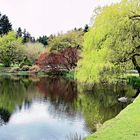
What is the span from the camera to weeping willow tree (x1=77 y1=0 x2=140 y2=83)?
78.5ft

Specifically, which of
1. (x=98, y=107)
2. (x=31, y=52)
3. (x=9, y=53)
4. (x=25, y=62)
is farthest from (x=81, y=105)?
(x=31, y=52)

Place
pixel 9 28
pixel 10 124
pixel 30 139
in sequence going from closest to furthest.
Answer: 1. pixel 30 139
2. pixel 10 124
3. pixel 9 28

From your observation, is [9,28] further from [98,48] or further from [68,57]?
[98,48]

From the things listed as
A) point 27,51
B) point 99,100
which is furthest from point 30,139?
point 27,51

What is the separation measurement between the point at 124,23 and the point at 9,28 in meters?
75.5

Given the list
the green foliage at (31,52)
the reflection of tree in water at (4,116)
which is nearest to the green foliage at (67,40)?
the green foliage at (31,52)

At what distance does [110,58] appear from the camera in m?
24.5

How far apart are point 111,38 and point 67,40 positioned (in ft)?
130

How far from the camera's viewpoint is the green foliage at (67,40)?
6216 centimetres

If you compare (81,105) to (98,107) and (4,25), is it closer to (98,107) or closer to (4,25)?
(98,107)

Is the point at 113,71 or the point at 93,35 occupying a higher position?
the point at 93,35

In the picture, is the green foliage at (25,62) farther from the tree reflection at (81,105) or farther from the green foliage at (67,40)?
the tree reflection at (81,105)

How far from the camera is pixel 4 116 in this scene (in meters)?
21.5

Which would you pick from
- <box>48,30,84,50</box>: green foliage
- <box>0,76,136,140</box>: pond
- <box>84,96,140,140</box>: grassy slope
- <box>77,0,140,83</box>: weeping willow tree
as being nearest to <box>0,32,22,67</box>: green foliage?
<box>48,30,84,50</box>: green foliage
